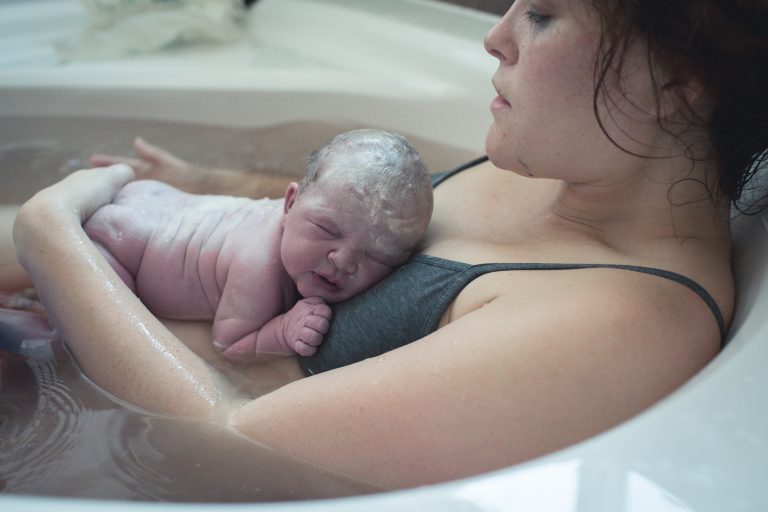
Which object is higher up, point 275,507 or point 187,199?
point 275,507

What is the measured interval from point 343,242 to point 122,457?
427 mm

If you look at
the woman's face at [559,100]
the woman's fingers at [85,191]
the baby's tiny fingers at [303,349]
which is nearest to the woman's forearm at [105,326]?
the woman's fingers at [85,191]

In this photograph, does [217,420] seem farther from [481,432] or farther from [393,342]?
[481,432]

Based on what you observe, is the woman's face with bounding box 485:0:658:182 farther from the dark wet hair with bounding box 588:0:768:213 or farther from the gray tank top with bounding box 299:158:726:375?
the gray tank top with bounding box 299:158:726:375

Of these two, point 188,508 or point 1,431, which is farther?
point 1,431

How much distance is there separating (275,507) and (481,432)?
263 mm

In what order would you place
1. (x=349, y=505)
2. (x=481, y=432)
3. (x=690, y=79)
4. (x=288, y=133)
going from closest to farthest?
(x=349, y=505)
(x=481, y=432)
(x=690, y=79)
(x=288, y=133)

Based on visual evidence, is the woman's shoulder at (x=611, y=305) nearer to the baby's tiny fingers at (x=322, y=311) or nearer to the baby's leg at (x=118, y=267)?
the baby's tiny fingers at (x=322, y=311)

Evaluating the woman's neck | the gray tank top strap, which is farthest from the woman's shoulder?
the woman's neck

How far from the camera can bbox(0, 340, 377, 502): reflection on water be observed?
0.94 metres

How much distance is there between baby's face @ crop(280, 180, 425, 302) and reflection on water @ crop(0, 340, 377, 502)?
30cm

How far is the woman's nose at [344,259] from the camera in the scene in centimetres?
118

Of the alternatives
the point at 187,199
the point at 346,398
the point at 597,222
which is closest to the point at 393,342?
the point at 346,398

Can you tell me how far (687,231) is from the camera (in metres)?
1.07
